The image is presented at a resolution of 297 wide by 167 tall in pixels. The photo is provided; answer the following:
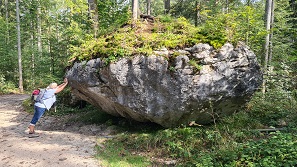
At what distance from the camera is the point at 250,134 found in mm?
5926

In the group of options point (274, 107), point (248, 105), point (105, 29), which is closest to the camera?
point (274, 107)

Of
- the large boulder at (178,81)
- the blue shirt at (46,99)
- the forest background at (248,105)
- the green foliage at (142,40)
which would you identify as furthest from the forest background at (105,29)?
the blue shirt at (46,99)

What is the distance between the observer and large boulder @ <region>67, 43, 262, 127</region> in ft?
18.9

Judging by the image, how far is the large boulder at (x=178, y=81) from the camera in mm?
5750

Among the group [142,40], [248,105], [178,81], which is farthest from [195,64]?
[248,105]

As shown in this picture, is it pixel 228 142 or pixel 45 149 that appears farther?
pixel 45 149

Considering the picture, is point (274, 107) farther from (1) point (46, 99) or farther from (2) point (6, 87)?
(2) point (6, 87)

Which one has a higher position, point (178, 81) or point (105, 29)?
point (105, 29)

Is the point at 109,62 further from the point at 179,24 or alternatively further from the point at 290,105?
the point at 290,105

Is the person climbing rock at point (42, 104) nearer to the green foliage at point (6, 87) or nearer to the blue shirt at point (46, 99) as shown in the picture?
the blue shirt at point (46, 99)

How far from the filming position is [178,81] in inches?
225

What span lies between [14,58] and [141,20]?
49.3 feet

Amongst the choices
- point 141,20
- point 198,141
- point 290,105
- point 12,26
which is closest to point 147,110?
point 198,141

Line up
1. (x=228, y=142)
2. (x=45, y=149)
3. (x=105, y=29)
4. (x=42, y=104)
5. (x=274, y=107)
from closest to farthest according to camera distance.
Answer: (x=228, y=142) → (x=45, y=149) → (x=42, y=104) → (x=274, y=107) → (x=105, y=29)
